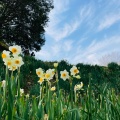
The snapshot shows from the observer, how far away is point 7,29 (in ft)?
109

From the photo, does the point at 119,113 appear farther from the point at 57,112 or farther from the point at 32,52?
the point at 32,52

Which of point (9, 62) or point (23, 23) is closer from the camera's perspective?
point (9, 62)

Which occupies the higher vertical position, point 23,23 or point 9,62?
point 23,23

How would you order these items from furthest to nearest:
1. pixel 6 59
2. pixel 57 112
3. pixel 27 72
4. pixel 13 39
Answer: pixel 13 39
pixel 27 72
pixel 57 112
pixel 6 59

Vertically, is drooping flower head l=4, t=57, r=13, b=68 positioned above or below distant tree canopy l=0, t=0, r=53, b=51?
below

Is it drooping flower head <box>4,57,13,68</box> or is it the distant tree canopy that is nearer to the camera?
drooping flower head <box>4,57,13,68</box>

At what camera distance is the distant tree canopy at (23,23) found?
33062 mm

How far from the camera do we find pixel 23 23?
33938mm

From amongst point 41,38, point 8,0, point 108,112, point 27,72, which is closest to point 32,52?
point 41,38

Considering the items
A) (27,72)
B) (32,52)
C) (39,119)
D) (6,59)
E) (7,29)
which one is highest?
(7,29)

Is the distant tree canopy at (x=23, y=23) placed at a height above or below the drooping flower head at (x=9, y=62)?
above

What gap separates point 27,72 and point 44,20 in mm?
24462

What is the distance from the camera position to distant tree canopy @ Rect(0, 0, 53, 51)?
3306 centimetres

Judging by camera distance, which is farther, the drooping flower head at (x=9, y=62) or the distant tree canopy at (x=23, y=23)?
the distant tree canopy at (x=23, y=23)
